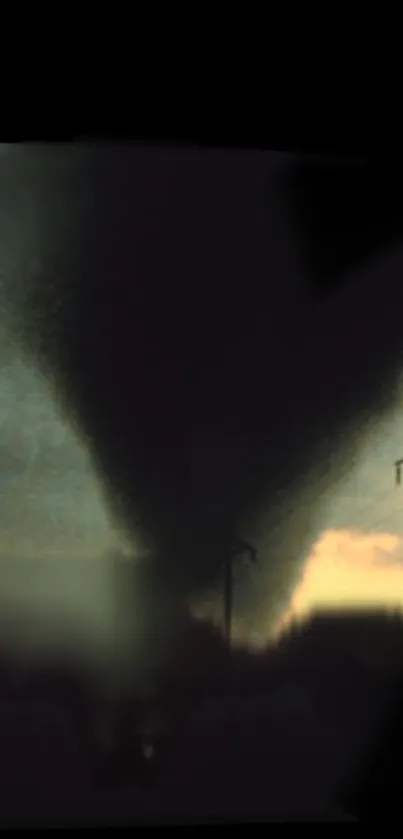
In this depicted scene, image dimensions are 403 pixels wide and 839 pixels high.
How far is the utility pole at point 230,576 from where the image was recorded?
1458 mm

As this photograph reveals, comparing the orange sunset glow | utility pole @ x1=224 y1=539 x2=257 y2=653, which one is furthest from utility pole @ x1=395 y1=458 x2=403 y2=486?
utility pole @ x1=224 y1=539 x2=257 y2=653

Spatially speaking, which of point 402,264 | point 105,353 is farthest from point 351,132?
point 105,353

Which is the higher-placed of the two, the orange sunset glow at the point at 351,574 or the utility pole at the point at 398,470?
the utility pole at the point at 398,470

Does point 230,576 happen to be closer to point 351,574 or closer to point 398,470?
point 351,574

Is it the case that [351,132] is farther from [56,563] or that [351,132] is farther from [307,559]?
[56,563]

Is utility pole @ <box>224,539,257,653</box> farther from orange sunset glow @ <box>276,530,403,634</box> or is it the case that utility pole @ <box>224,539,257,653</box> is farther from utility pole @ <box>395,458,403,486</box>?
utility pole @ <box>395,458,403,486</box>

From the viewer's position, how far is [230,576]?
1.46m

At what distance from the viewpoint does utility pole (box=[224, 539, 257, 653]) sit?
146 cm

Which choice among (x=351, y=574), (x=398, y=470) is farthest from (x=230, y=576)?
(x=398, y=470)

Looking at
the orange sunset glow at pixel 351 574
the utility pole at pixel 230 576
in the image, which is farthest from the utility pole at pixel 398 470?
the utility pole at pixel 230 576

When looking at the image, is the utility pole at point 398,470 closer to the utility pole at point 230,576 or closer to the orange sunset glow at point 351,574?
the orange sunset glow at point 351,574

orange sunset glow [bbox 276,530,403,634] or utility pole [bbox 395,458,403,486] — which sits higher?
utility pole [bbox 395,458,403,486]

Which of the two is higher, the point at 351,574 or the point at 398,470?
the point at 398,470

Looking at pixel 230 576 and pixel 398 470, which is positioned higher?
pixel 398 470
